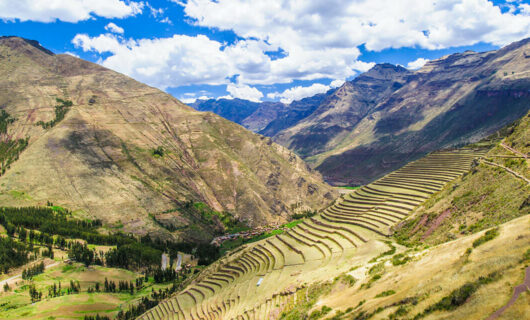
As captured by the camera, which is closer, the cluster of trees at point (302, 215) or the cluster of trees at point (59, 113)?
the cluster of trees at point (302, 215)

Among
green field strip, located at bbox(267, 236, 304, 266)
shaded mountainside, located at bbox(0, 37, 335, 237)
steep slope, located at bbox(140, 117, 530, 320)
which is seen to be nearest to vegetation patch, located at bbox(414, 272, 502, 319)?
steep slope, located at bbox(140, 117, 530, 320)

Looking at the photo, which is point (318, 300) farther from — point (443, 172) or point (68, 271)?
point (68, 271)

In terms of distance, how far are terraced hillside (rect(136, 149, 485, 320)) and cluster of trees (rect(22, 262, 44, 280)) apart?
46.7 meters

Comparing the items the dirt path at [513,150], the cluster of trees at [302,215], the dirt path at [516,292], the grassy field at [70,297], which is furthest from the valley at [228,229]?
the cluster of trees at [302,215]

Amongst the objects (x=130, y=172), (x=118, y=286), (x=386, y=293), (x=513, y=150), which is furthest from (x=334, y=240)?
(x=130, y=172)

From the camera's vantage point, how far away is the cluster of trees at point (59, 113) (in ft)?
580

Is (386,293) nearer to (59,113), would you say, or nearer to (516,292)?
(516,292)

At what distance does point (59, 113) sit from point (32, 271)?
12691 cm

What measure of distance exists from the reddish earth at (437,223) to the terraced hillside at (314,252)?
20.2ft

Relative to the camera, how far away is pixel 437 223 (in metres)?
41.8

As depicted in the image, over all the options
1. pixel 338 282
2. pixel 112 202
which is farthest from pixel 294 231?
pixel 112 202

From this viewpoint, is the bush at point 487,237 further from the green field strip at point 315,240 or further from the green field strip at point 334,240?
the green field strip at point 315,240

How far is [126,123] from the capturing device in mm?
188000

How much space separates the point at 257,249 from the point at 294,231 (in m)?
10.0
